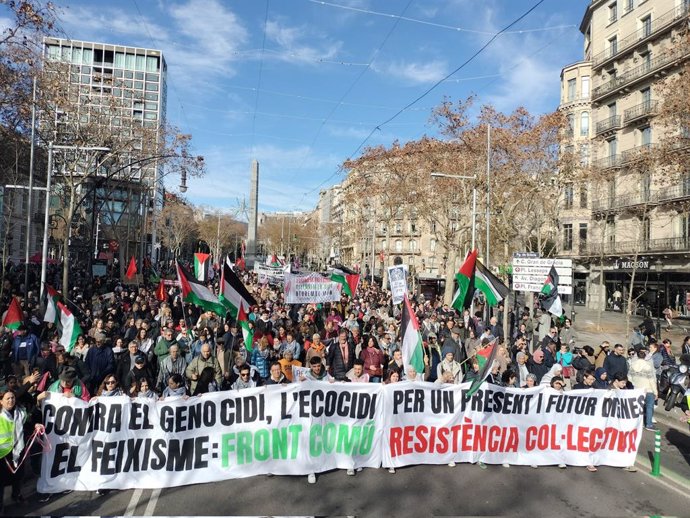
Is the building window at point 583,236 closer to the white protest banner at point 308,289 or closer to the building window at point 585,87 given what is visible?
the building window at point 585,87

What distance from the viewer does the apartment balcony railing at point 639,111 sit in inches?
1201

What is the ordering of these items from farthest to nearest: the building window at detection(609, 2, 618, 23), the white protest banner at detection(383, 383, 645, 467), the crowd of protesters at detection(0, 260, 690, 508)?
the building window at detection(609, 2, 618, 23) < the white protest banner at detection(383, 383, 645, 467) < the crowd of protesters at detection(0, 260, 690, 508)

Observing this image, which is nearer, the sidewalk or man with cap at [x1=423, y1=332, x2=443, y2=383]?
man with cap at [x1=423, y1=332, x2=443, y2=383]

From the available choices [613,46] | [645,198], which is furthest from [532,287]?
[613,46]

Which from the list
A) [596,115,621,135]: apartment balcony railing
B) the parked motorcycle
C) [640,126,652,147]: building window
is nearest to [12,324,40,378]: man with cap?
the parked motorcycle

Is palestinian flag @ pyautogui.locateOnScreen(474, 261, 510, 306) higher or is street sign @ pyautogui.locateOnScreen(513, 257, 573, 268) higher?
street sign @ pyautogui.locateOnScreen(513, 257, 573, 268)

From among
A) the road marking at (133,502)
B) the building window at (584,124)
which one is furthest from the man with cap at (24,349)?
the building window at (584,124)

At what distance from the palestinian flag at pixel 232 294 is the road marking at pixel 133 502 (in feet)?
14.6

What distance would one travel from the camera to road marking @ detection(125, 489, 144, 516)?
5.55 m

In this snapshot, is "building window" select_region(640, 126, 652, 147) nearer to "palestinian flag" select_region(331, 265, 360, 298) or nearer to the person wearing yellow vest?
"palestinian flag" select_region(331, 265, 360, 298)

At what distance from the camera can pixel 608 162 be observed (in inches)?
1363

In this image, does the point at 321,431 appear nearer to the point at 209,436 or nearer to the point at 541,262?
the point at 209,436

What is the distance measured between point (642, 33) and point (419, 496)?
36.1 metres

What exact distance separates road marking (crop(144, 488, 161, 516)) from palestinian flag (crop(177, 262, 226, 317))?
14.0 ft
